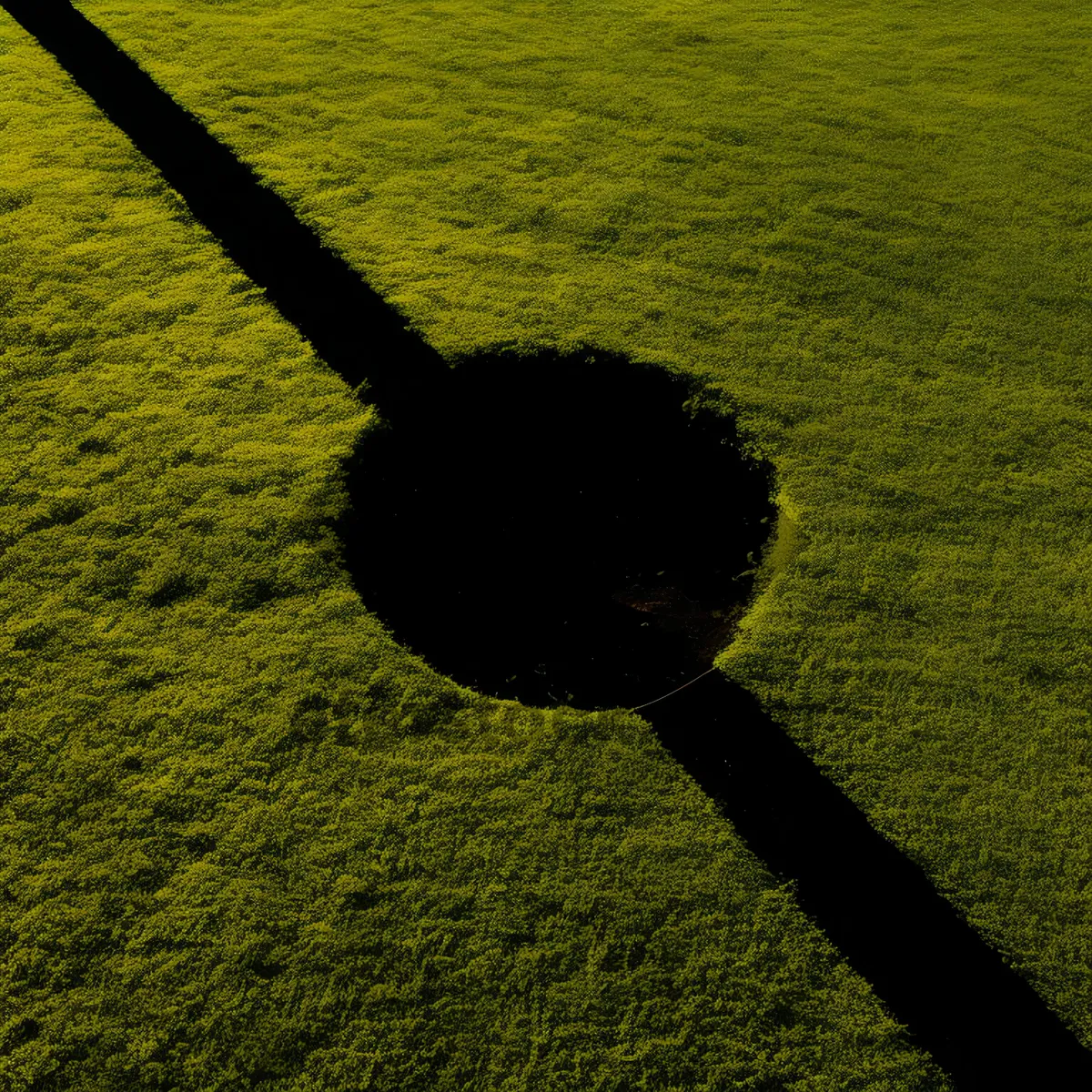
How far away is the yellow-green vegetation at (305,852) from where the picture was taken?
243 centimetres

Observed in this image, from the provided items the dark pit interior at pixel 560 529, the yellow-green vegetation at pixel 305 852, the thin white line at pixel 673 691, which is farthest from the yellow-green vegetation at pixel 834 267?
the yellow-green vegetation at pixel 305 852

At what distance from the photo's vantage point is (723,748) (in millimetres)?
3082

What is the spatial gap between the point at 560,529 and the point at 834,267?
2383mm

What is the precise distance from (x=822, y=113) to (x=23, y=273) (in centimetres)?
517

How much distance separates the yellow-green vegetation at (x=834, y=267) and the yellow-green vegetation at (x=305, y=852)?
67 cm

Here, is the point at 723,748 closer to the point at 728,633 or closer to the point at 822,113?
the point at 728,633

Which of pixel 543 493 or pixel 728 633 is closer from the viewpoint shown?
pixel 728 633

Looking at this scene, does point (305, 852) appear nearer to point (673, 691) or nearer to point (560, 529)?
point (673, 691)

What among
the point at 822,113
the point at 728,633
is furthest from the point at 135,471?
the point at 822,113

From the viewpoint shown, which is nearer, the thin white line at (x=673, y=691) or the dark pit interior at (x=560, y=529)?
the thin white line at (x=673, y=691)

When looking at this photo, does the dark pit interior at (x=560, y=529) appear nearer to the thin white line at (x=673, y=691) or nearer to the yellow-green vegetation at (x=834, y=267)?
the thin white line at (x=673, y=691)

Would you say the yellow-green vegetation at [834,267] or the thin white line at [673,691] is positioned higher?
the yellow-green vegetation at [834,267]

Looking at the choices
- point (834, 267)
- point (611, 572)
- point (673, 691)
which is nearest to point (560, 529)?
point (611, 572)

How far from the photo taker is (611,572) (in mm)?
3832
